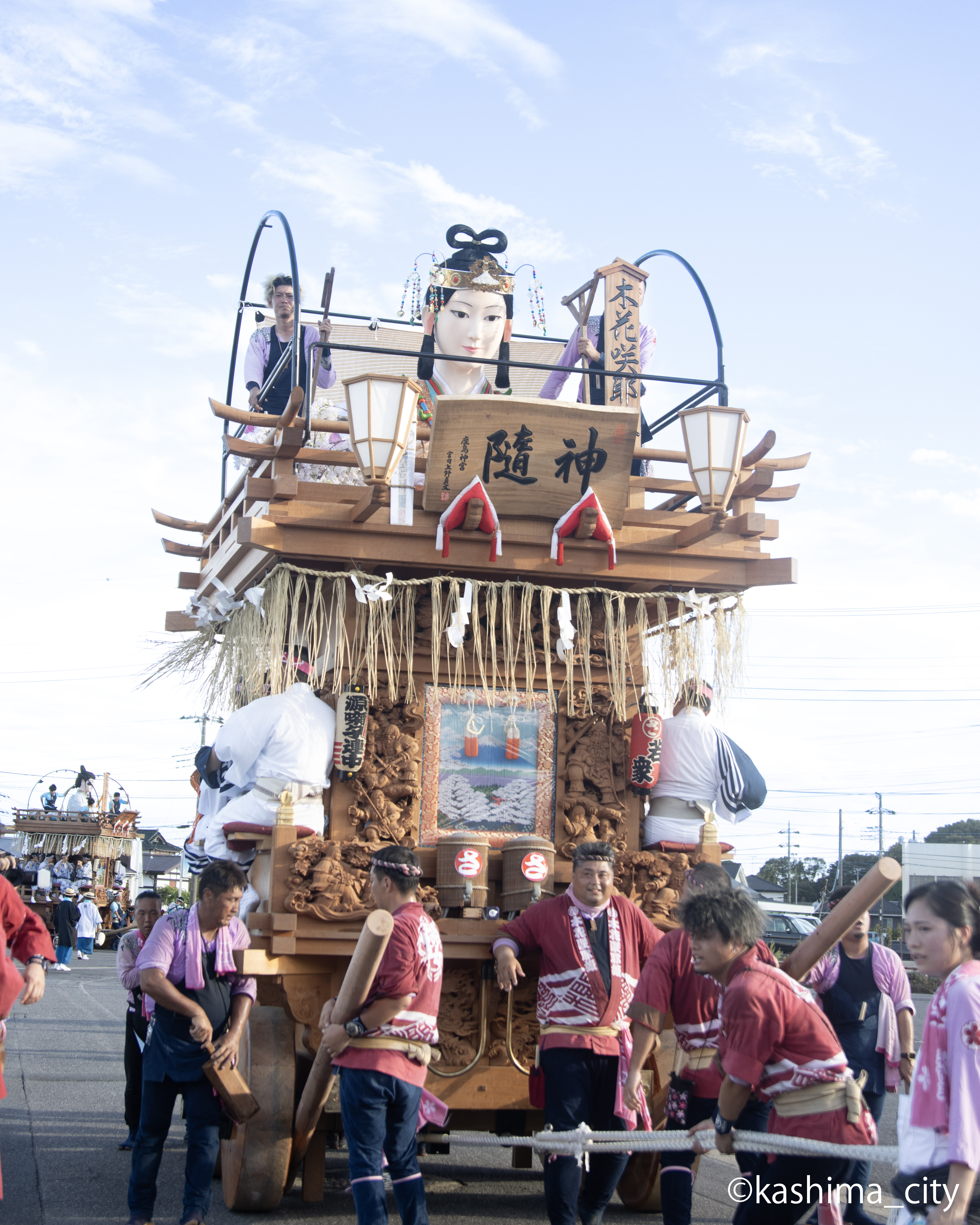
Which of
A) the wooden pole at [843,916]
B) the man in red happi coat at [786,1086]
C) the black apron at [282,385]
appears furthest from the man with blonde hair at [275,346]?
the man in red happi coat at [786,1086]

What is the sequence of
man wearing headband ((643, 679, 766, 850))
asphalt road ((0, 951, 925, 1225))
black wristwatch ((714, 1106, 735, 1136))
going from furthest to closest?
man wearing headband ((643, 679, 766, 850)) < asphalt road ((0, 951, 925, 1225)) < black wristwatch ((714, 1106, 735, 1136))

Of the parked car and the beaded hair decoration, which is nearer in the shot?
the beaded hair decoration

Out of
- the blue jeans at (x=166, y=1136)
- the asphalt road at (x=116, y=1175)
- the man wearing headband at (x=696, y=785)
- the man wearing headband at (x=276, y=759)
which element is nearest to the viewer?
the blue jeans at (x=166, y=1136)

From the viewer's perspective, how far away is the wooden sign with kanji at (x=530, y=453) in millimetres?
5922

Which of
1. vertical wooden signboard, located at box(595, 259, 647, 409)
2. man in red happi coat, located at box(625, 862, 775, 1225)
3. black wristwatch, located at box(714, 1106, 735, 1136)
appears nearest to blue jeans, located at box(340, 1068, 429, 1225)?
man in red happi coat, located at box(625, 862, 775, 1225)

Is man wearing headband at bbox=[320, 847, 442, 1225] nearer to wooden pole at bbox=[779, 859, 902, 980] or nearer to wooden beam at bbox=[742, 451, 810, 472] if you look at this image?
wooden pole at bbox=[779, 859, 902, 980]

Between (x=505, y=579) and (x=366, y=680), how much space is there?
0.97 metres

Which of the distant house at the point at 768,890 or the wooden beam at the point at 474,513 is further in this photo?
the distant house at the point at 768,890

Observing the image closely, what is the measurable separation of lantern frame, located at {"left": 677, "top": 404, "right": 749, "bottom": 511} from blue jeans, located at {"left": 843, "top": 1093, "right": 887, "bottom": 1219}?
9.45 ft

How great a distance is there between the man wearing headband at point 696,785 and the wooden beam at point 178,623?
3532 millimetres

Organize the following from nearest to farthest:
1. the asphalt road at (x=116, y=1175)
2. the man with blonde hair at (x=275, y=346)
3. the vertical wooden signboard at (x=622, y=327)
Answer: the asphalt road at (x=116, y=1175) < the vertical wooden signboard at (x=622, y=327) < the man with blonde hair at (x=275, y=346)

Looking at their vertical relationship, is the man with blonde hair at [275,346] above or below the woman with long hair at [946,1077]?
above

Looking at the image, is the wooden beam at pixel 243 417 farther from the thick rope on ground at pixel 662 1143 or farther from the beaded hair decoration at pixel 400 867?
the thick rope on ground at pixel 662 1143

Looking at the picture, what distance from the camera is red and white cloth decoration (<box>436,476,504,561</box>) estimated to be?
19.3 ft
